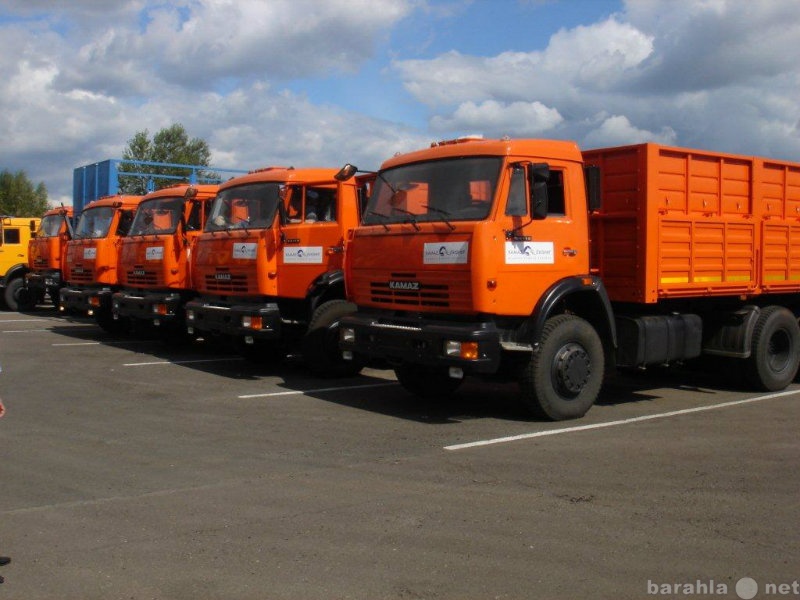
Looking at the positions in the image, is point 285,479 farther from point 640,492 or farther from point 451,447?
point 640,492

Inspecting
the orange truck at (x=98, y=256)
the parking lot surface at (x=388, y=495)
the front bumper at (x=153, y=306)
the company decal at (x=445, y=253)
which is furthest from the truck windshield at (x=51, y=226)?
the company decal at (x=445, y=253)

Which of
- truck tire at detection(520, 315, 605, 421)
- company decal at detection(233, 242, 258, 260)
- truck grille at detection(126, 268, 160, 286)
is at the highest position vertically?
company decal at detection(233, 242, 258, 260)

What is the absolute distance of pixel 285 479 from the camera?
6309 mm

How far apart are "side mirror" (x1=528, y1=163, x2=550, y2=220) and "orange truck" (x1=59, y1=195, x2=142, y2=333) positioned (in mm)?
9819

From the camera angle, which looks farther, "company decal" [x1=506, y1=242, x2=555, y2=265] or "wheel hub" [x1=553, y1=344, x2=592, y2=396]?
"wheel hub" [x1=553, y1=344, x2=592, y2=396]

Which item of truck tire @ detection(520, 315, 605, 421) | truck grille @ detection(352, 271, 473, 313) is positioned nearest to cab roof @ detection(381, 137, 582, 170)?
truck grille @ detection(352, 271, 473, 313)

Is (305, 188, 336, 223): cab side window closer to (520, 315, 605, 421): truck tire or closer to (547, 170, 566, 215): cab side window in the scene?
(547, 170, 566, 215): cab side window

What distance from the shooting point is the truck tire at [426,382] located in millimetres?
9719

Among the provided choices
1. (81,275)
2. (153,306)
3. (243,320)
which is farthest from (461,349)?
(81,275)

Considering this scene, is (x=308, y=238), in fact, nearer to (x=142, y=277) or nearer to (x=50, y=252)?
(x=142, y=277)

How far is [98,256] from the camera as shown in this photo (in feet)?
52.9

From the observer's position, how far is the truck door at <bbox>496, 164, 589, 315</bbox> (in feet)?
26.5

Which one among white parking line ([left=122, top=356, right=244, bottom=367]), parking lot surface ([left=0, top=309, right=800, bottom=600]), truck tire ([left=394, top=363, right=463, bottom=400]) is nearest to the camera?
parking lot surface ([left=0, top=309, right=800, bottom=600])

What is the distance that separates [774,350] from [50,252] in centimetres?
1635
